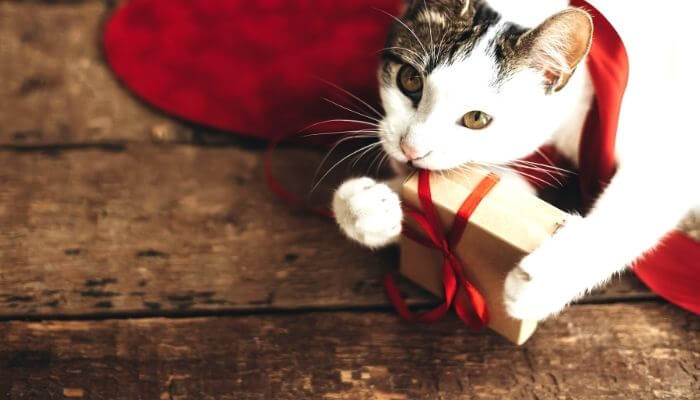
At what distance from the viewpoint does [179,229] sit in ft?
2.83

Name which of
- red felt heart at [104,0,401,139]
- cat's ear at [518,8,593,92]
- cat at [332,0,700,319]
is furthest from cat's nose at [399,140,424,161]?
red felt heart at [104,0,401,139]

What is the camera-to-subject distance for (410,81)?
70 centimetres

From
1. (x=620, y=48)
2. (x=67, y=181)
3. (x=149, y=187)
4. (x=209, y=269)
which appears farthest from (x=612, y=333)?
(x=67, y=181)

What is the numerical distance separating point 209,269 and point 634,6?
674mm

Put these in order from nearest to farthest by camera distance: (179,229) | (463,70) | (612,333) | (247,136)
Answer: (463,70) < (612,333) < (179,229) < (247,136)

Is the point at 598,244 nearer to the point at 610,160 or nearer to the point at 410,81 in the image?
the point at 610,160

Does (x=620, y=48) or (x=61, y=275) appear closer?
(x=620, y=48)

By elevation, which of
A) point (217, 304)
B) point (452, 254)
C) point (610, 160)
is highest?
point (610, 160)

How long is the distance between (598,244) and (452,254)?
0.16 m

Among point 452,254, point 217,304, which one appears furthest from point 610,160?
point 217,304

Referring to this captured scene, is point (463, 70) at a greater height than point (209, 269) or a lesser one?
greater

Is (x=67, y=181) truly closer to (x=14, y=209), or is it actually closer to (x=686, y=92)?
(x=14, y=209)

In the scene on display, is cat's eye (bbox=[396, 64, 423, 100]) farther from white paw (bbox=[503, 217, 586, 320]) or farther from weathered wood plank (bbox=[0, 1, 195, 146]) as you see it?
weathered wood plank (bbox=[0, 1, 195, 146])

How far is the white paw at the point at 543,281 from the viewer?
1.90ft
